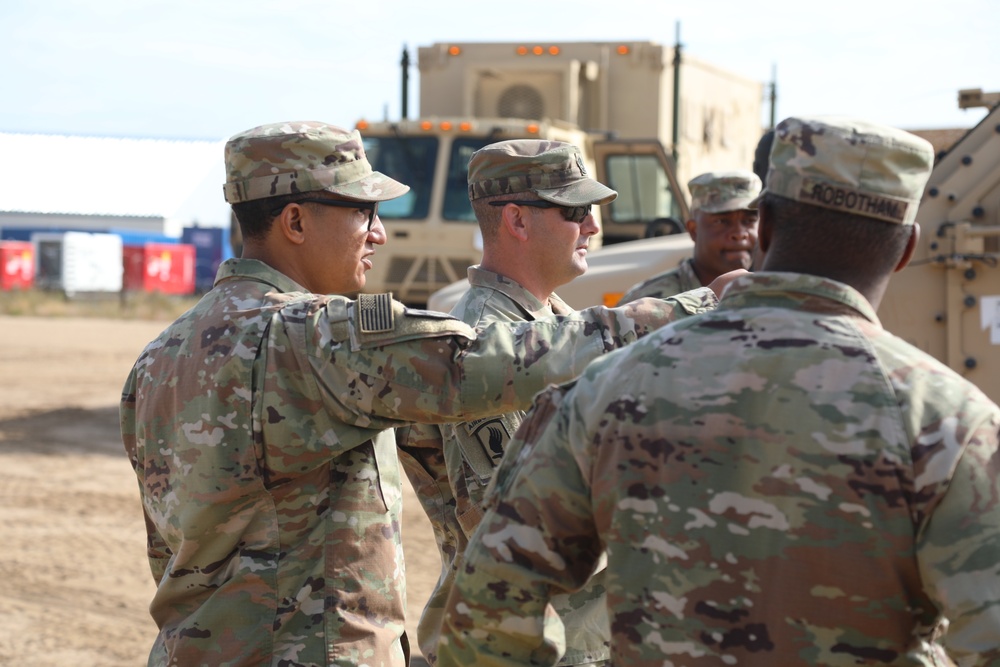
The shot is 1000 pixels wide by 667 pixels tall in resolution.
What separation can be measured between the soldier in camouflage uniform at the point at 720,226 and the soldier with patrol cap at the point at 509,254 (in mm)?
1328

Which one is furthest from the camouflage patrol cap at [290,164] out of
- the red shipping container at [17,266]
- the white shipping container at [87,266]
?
the red shipping container at [17,266]

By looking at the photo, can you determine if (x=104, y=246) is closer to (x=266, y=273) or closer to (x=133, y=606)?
(x=133, y=606)

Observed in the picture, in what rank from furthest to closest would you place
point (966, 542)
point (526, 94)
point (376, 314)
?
point (526, 94), point (376, 314), point (966, 542)

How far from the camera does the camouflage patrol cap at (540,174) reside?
2.91 meters

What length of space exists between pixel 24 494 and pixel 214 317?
683 centimetres

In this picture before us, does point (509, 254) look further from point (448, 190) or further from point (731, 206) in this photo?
point (448, 190)

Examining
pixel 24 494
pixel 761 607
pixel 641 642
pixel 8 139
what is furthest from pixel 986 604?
pixel 8 139

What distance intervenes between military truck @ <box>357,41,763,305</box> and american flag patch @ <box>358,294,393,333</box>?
22.0 feet

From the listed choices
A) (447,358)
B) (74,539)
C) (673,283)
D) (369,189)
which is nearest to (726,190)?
(673,283)

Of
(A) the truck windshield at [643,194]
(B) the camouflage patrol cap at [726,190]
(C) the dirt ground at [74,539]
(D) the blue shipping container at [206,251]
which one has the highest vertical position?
(B) the camouflage patrol cap at [726,190]

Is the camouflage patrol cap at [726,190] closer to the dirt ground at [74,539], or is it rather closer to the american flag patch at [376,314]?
the american flag patch at [376,314]

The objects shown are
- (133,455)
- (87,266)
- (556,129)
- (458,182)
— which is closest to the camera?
(133,455)

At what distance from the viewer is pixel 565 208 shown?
295cm

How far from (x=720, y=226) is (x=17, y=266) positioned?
97.5 ft
